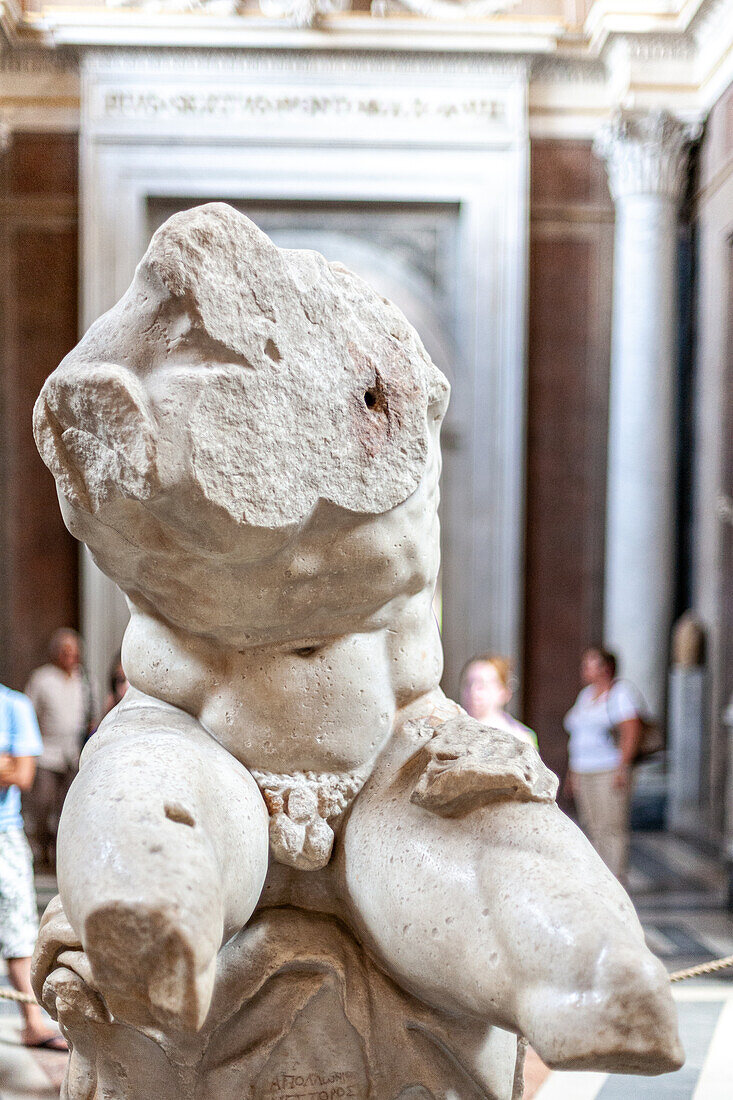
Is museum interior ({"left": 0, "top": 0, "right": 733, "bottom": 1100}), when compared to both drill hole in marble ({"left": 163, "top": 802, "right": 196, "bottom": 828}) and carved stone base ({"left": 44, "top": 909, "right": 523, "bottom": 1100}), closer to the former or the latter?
carved stone base ({"left": 44, "top": 909, "right": 523, "bottom": 1100})

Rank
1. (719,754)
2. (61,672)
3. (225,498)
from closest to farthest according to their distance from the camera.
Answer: (225,498)
(61,672)
(719,754)

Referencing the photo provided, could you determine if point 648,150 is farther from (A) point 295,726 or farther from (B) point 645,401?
(A) point 295,726

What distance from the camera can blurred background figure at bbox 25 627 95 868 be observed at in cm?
611

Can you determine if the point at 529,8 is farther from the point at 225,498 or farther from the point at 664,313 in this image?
the point at 225,498

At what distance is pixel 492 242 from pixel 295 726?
6700 mm

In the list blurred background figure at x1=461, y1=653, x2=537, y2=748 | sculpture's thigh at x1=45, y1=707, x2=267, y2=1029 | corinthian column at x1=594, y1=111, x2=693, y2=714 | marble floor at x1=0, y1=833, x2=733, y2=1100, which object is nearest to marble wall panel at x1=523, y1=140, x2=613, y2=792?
corinthian column at x1=594, y1=111, x2=693, y2=714

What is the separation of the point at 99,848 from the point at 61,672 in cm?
499

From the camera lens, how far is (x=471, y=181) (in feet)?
26.3

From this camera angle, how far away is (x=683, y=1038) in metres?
3.44

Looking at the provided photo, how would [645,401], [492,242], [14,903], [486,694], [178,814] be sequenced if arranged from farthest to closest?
1. [492,242]
2. [645,401]
3. [486,694]
4. [14,903]
5. [178,814]

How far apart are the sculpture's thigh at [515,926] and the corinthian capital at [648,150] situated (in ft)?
22.8

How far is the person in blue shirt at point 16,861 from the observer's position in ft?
11.6

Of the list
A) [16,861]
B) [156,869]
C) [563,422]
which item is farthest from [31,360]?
[156,869]

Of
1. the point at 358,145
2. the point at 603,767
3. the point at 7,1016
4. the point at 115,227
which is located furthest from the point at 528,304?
the point at 7,1016
